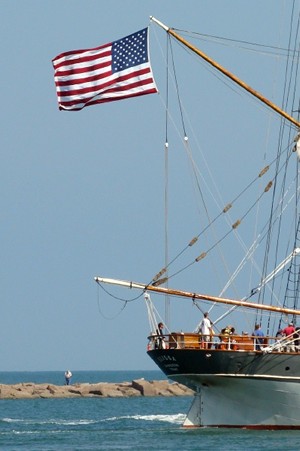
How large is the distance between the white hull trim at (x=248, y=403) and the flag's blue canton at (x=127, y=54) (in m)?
12.3

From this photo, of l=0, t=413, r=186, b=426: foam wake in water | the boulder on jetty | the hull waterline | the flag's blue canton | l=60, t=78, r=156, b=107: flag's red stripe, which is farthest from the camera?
the boulder on jetty

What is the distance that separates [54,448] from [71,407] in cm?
4510

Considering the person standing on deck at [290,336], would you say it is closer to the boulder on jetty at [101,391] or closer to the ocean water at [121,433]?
the ocean water at [121,433]

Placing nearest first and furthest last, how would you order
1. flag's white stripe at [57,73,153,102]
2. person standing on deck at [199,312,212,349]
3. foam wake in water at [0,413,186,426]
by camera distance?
flag's white stripe at [57,73,153,102] < person standing on deck at [199,312,212,349] < foam wake in water at [0,413,186,426]

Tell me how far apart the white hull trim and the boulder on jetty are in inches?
2020

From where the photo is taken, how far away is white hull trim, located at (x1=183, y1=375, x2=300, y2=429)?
204 feet

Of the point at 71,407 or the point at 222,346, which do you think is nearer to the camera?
the point at 222,346

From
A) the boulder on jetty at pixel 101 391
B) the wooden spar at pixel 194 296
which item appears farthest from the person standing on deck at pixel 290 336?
the boulder on jetty at pixel 101 391

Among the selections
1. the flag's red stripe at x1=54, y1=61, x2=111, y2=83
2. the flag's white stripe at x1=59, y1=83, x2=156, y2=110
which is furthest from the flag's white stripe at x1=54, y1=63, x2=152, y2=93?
the flag's white stripe at x1=59, y1=83, x2=156, y2=110

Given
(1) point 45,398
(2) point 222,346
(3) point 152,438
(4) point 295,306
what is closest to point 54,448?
(3) point 152,438

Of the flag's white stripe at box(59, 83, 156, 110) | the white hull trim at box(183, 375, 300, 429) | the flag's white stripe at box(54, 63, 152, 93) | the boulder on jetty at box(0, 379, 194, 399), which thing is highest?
the flag's white stripe at box(54, 63, 152, 93)

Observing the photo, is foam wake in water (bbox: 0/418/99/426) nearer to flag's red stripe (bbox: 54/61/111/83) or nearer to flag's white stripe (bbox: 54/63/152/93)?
flag's white stripe (bbox: 54/63/152/93)

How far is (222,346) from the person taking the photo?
6281 cm

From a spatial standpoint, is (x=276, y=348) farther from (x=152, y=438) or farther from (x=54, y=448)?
(x=54, y=448)
